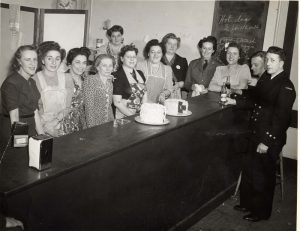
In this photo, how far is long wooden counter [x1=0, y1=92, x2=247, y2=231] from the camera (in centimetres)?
156

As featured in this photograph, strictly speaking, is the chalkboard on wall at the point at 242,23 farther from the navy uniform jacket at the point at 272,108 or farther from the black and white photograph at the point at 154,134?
the navy uniform jacket at the point at 272,108

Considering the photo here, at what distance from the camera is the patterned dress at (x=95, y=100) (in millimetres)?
2977

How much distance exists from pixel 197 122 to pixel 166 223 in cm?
77

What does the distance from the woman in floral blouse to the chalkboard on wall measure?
2.45 metres

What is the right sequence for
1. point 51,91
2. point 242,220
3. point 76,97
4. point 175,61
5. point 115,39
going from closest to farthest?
point 51,91 < point 76,97 < point 242,220 < point 175,61 < point 115,39

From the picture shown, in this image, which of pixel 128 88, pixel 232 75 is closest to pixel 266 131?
pixel 232 75

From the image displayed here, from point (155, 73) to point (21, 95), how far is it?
60.5 inches

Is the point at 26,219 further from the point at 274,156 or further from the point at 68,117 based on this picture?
the point at 274,156

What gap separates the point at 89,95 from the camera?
9.76 feet

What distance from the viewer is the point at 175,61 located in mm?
4379

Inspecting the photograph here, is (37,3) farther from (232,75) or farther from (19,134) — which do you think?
(19,134)

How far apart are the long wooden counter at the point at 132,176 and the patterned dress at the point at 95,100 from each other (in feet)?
1.81

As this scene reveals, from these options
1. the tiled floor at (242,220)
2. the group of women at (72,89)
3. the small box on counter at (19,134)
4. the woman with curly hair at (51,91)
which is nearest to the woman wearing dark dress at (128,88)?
the group of women at (72,89)

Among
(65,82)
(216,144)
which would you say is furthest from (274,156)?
(65,82)
